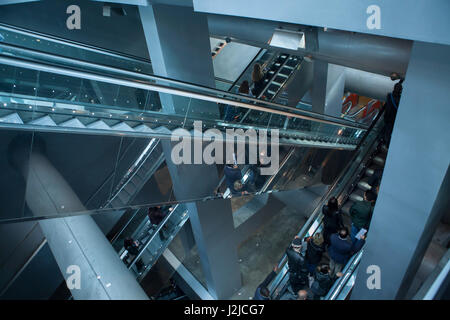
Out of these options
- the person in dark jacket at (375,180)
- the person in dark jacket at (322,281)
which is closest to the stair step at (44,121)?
the person in dark jacket at (322,281)

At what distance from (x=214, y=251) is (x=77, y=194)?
4.55 meters

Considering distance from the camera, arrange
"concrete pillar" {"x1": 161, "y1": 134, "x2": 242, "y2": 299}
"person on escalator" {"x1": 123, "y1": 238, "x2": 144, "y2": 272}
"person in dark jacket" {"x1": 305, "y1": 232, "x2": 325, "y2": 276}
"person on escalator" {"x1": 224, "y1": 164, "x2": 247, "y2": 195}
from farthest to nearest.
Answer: "person on escalator" {"x1": 123, "y1": 238, "x2": 144, "y2": 272} → "person on escalator" {"x1": 224, "y1": 164, "x2": 247, "y2": 195} → "concrete pillar" {"x1": 161, "y1": 134, "x2": 242, "y2": 299} → "person in dark jacket" {"x1": 305, "y1": 232, "x2": 325, "y2": 276}

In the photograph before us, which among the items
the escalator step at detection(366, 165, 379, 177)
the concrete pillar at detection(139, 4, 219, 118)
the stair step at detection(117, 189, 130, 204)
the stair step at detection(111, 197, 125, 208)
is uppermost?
the concrete pillar at detection(139, 4, 219, 118)

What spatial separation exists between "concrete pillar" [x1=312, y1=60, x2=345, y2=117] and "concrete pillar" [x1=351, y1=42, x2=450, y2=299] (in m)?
7.52

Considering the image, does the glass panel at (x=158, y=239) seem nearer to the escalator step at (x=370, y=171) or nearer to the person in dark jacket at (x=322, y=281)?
the person in dark jacket at (x=322, y=281)

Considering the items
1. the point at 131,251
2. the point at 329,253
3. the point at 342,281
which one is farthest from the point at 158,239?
the point at 342,281

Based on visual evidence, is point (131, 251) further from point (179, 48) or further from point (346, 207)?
point (179, 48)

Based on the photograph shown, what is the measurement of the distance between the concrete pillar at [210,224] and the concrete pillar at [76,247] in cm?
170

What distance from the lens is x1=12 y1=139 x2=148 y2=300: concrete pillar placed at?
3.57 metres

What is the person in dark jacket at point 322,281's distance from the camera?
5.57 meters

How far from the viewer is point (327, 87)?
11.8 metres

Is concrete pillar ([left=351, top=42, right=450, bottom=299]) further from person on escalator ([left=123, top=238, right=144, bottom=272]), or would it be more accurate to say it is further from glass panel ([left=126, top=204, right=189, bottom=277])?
person on escalator ([left=123, top=238, right=144, bottom=272])

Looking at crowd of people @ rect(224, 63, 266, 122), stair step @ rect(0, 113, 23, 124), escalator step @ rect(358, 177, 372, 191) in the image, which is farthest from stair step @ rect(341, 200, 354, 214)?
stair step @ rect(0, 113, 23, 124)
